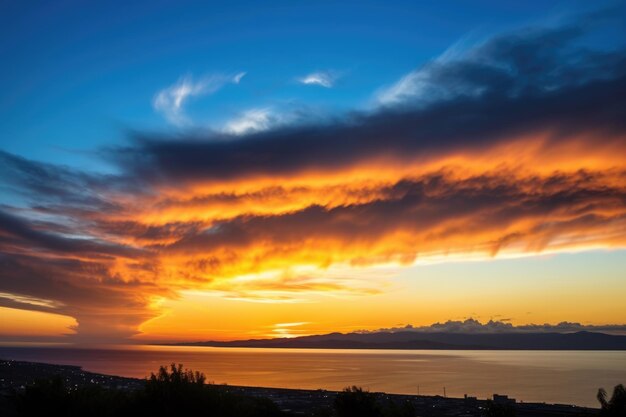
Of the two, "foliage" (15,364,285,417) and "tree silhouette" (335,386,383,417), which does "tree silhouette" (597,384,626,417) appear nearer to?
"tree silhouette" (335,386,383,417)

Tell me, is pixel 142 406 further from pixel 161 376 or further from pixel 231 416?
pixel 231 416

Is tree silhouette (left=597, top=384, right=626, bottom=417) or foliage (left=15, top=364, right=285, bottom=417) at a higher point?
foliage (left=15, top=364, right=285, bottom=417)

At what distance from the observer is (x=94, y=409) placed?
148ft

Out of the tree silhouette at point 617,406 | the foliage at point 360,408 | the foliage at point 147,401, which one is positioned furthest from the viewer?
the foliage at point 360,408

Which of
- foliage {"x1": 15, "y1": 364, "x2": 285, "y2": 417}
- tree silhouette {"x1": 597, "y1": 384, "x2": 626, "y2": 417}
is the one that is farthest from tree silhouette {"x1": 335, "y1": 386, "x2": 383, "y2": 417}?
tree silhouette {"x1": 597, "y1": 384, "x2": 626, "y2": 417}

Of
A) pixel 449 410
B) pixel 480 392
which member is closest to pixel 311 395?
pixel 449 410

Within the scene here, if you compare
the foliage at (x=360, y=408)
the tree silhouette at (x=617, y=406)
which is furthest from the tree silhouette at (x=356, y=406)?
the tree silhouette at (x=617, y=406)

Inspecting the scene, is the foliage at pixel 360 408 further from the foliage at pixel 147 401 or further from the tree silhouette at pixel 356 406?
the foliage at pixel 147 401

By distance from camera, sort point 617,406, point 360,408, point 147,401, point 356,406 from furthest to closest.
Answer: point 617,406 < point 356,406 < point 360,408 < point 147,401

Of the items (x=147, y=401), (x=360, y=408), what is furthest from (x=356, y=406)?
(x=147, y=401)

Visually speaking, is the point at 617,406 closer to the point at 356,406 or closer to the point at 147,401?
the point at 356,406

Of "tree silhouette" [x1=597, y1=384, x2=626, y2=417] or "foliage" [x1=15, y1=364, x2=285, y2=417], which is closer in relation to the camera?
"foliage" [x1=15, y1=364, x2=285, y2=417]

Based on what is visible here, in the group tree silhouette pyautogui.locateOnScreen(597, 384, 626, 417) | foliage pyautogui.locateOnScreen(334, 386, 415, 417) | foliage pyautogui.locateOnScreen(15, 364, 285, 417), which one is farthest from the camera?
foliage pyautogui.locateOnScreen(334, 386, 415, 417)

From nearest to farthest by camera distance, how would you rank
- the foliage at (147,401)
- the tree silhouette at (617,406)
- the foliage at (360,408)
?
the foliage at (147,401) < the tree silhouette at (617,406) < the foliage at (360,408)
